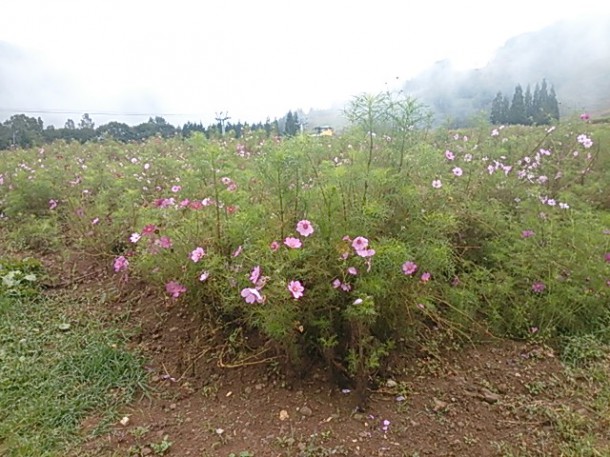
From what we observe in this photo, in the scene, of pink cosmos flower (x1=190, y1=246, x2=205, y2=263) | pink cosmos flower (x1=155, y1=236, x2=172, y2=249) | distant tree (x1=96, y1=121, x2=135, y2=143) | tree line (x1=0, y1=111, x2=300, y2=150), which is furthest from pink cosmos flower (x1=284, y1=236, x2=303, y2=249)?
distant tree (x1=96, y1=121, x2=135, y2=143)

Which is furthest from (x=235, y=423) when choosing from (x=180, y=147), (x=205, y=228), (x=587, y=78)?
(x=587, y=78)

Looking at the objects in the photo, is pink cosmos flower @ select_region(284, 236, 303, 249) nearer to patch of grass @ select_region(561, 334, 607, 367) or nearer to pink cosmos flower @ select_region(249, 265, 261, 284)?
pink cosmos flower @ select_region(249, 265, 261, 284)

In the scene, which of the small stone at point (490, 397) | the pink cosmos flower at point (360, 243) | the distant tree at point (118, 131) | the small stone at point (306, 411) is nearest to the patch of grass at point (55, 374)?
the small stone at point (306, 411)

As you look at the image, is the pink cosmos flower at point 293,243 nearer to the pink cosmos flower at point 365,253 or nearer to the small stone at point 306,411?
the pink cosmos flower at point 365,253

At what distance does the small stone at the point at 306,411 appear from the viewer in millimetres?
1683

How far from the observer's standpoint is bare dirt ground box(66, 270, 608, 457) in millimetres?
1546

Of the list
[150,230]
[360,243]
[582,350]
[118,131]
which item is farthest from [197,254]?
[118,131]

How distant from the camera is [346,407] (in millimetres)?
1702

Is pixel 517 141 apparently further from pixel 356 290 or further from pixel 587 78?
pixel 587 78

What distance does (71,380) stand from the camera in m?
1.94

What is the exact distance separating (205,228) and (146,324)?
2.22ft

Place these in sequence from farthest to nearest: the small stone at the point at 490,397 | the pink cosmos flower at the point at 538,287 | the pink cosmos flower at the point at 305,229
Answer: the pink cosmos flower at the point at 538,287
the small stone at the point at 490,397
the pink cosmos flower at the point at 305,229

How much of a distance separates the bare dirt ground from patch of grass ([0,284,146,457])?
102 mm

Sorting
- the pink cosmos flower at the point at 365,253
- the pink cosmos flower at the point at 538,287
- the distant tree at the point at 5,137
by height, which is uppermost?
the distant tree at the point at 5,137
